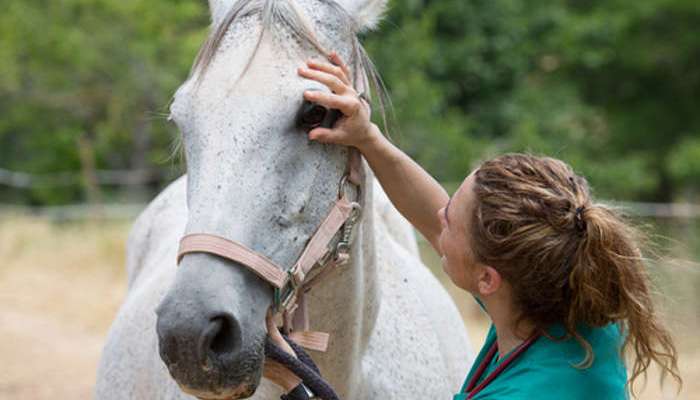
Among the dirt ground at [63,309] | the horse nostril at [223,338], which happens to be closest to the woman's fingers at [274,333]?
the horse nostril at [223,338]

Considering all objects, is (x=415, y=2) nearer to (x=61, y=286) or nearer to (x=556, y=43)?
(x=556, y=43)

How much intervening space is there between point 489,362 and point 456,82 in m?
11.4

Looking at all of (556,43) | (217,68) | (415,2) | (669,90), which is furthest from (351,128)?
(669,90)

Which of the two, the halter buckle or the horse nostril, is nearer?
the horse nostril

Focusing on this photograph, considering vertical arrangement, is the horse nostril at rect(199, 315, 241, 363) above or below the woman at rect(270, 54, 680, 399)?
below

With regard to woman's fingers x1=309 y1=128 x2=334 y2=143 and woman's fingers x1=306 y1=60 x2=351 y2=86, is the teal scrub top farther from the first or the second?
woman's fingers x1=306 y1=60 x2=351 y2=86

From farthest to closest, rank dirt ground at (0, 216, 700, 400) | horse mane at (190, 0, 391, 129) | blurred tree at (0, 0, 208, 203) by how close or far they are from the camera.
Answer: blurred tree at (0, 0, 208, 203)
dirt ground at (0, 216, 700, 400)
horse mane at (190, 0, 391, 129)

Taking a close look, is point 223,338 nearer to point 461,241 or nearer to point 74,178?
→ point 461,241

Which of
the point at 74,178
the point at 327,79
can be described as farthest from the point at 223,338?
the point at 74,178

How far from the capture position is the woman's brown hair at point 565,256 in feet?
6.67

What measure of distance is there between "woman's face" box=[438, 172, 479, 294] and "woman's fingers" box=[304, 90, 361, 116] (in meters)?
0.37

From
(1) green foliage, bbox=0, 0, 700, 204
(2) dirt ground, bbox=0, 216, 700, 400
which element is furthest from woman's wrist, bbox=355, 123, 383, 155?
(1) green foliage, bbox=0, 0, 700, 204

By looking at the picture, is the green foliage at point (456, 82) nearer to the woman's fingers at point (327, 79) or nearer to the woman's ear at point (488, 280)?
the woman's fingers at point (327, 79)

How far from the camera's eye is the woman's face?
2219 mm
